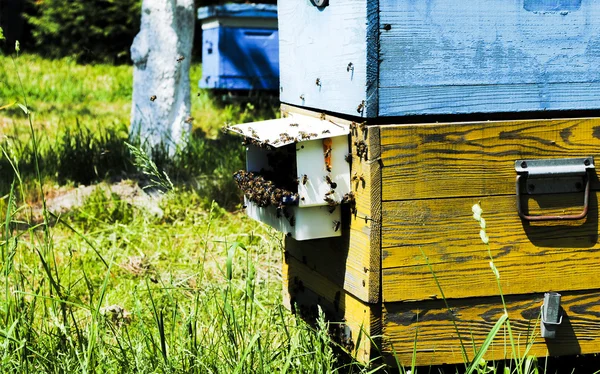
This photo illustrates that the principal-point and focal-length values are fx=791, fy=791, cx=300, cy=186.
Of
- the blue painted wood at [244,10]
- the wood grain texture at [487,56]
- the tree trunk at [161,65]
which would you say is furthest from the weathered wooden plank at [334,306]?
the blue painted wood at [244,10]

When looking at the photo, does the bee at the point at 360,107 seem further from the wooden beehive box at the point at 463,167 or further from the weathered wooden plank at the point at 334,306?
the weathered wooden plank at the point at 334,306

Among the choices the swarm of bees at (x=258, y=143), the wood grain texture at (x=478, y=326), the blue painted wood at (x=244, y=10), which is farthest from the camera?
the blue painted wood at (x=244, y=10)

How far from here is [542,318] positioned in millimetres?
2170

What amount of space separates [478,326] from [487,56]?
0.73m

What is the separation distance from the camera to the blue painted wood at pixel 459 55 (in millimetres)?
2016

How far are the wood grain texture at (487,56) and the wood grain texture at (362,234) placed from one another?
12cm

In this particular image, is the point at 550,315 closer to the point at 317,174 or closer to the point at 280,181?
the point at 317,174

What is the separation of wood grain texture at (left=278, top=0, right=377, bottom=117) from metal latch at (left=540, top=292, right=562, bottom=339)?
2.34 ft

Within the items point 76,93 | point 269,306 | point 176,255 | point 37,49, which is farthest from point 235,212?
point 37,49

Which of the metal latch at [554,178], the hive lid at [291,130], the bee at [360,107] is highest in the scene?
the bee at [360,107]

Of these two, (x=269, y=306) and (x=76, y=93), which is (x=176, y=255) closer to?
(x=269, y=306)

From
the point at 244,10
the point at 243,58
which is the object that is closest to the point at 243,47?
the point at 243,58

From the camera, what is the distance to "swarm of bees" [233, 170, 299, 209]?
85.0 inches

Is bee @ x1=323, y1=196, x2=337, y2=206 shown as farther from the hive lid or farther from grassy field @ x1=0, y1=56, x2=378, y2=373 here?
grassy field @ x1=0, y1=56, x2=378, y2=373
